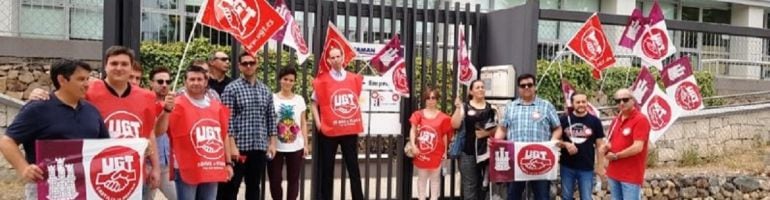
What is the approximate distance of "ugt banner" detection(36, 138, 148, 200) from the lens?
4.14 meters

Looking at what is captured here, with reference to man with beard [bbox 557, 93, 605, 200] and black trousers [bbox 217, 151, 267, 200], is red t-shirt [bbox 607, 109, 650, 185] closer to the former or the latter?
man with beard [bbox 557, 93, 605, 200]

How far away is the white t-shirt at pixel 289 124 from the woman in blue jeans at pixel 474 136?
62.2 inches

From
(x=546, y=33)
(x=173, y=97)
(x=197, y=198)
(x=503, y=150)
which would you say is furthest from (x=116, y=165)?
(x=546, y=33)

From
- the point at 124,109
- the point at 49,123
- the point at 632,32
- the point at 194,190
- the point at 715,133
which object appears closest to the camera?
the point at 49,123

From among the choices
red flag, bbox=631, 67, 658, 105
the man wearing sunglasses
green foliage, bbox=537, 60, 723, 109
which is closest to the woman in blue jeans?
red flag, bbox=631, 67, 658, 105

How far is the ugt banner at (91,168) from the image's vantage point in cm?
414

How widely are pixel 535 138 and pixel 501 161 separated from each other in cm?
38

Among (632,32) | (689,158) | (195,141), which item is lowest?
(689,158)

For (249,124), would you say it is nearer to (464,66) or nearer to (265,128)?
(265,128)

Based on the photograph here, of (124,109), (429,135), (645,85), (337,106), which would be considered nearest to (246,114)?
(337,106)

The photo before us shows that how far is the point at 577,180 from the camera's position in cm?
708

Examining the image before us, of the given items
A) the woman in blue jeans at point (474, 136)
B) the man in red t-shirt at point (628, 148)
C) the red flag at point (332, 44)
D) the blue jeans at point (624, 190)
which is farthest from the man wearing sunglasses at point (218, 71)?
the blue jeans at point (624, 190)

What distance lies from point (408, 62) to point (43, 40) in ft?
A: 17.4

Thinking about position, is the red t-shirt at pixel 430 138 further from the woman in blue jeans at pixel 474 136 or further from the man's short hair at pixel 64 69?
the man's short hair at pixel 64 69
